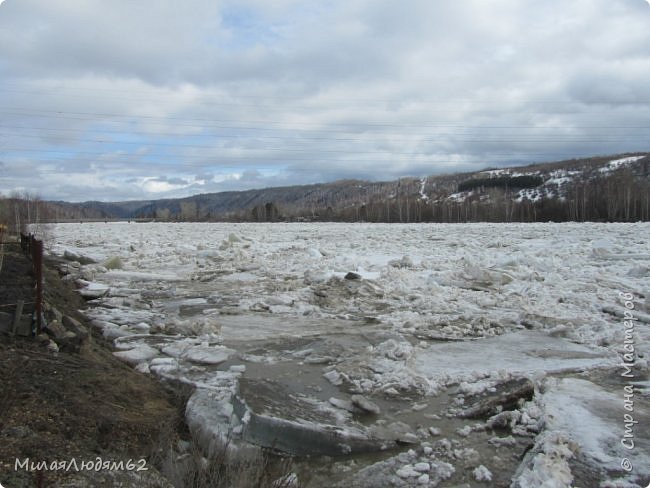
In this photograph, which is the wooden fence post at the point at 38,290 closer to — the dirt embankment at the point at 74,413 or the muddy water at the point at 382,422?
the dirt embankment at the point at 74,413

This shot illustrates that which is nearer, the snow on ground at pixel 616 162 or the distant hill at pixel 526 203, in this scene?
the distant hill at pixel 526 203

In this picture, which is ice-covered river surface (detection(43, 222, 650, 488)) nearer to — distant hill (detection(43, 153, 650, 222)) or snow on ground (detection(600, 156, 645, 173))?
distant hill (detection(43, 153, 650, 222))

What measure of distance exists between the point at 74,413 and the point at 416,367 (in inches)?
140

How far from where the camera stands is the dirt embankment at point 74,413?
2633 millimetres

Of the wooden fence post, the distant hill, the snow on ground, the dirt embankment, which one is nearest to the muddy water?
the dirt embankment

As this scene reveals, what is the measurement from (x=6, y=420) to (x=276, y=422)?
1895 millimetres

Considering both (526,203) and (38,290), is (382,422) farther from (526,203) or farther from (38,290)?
(526,203)

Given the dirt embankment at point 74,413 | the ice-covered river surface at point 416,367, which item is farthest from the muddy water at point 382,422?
the dirt embankment at point 74,413

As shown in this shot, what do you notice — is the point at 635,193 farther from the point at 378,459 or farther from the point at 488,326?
the point at 378,459

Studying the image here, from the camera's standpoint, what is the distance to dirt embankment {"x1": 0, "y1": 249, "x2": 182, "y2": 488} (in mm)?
2633

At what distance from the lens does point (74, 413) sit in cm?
345

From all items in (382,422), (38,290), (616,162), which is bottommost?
(382,422)

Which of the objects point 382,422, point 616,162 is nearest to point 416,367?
point 382,422

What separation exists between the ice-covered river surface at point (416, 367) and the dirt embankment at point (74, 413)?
45 cm
